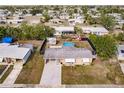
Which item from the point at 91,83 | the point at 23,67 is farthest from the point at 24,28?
the point at 91,83

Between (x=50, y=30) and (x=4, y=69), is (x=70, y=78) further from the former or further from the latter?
(x=50, y=30)

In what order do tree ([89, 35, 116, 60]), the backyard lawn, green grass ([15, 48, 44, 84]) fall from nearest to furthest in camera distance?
the backyard lawn → green grass ([15, 48, 44, 84]) → tree ([89, 35, 116, 60])

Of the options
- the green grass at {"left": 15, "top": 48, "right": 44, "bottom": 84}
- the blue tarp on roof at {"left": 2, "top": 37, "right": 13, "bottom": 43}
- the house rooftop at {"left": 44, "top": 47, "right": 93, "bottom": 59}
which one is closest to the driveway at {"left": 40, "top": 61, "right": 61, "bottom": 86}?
the green grass at {"left": 15, "top": 48, "right": 44, "bottom": 84}

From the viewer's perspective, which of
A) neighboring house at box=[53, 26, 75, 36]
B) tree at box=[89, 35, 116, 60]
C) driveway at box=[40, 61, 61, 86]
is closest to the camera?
driveway at box=[40, 61, 61, 86]

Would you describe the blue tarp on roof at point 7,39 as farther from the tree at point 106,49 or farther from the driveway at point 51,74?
the tree at point 106,49

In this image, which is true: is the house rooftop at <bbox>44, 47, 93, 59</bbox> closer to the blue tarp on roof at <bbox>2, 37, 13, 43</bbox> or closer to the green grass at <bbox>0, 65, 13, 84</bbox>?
the green grass at <bbox>0, 65, 13, 84</bbox>

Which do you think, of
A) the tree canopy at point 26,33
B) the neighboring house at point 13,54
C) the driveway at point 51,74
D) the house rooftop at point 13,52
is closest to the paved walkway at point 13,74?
the neighboring house at point 13,54
